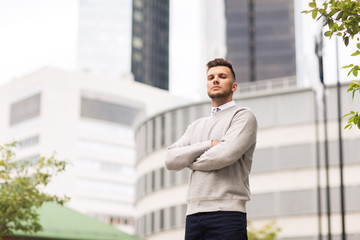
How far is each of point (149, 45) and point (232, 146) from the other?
16595 centimetres

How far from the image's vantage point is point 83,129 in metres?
109

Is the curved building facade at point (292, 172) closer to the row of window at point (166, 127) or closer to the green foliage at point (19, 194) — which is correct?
the row of window at point (166, 127)

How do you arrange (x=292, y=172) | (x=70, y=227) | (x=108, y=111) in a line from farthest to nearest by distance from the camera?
1. (x=108, y=111)
2. (x=292, y=172)
3. (x=70, y=227)

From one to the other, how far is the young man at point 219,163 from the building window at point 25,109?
104 m

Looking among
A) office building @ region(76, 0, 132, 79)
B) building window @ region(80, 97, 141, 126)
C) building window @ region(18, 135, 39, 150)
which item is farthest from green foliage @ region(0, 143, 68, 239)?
office building @ region(76, 0, 132, 79)

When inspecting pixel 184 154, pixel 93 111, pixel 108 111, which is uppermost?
pixel 108 111

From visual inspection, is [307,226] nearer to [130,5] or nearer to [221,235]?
[221,235]

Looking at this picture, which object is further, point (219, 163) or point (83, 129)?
point (83, 129)

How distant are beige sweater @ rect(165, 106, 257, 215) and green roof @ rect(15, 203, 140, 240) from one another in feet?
75.9

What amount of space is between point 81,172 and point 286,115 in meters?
64.2

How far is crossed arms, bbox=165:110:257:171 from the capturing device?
4414mm

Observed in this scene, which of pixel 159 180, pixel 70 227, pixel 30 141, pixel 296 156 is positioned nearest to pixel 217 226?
pixel 70 227

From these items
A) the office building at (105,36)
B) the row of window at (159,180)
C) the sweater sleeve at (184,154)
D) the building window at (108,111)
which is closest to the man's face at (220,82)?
the sweater sleeve at (184,154)

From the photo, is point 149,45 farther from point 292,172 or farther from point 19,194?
point 19,194
